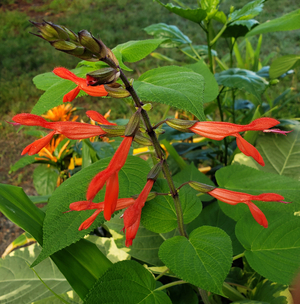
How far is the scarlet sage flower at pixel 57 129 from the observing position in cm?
23

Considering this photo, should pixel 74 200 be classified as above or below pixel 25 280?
above

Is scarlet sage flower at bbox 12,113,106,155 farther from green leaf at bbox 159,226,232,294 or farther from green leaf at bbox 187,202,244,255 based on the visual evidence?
green leaf at bbox 187,202,244,255

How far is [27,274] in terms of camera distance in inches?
17.3

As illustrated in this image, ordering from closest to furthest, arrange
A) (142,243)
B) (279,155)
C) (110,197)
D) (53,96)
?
(110,197) → (53,96) → (142,243) → (279,155)

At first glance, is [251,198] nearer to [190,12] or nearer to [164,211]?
[164,211]

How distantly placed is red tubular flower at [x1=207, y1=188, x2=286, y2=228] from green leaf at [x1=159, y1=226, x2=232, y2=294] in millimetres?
33

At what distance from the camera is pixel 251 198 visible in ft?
0.81

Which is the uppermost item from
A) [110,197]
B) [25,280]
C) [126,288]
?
[110,197]

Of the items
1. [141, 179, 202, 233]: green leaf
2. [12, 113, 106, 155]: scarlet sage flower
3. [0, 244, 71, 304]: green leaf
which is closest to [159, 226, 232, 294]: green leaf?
[141, 179, 202, 233]: green leaf

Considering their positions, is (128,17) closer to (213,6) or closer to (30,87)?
(30,87)

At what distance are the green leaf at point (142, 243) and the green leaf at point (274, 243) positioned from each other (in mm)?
117

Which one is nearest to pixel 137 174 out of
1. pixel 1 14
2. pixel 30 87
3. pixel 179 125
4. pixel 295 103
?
pixel 179 125

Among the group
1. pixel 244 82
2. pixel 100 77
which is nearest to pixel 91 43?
pixel 100 77

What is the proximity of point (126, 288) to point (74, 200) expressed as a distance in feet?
0.30
